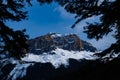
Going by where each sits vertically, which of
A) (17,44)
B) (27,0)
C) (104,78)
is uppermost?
(27,0)

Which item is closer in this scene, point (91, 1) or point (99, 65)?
point (99, 65)

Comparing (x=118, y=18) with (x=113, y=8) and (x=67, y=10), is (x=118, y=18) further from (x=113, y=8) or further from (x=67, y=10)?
(x=67, y=10)

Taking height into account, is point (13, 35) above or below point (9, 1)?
below

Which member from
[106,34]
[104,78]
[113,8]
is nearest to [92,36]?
[106,34]

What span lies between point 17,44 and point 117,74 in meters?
4.71

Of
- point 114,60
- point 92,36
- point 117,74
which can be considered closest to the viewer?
point 117,74

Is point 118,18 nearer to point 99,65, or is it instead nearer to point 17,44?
point 99,65

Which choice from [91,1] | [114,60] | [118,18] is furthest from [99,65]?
[91,1]

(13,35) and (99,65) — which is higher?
(13,35)

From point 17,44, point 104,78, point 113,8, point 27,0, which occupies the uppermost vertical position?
point 27,0

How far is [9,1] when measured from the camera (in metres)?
12.1

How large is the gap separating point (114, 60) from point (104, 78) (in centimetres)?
87

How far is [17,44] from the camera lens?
1231 centimetres

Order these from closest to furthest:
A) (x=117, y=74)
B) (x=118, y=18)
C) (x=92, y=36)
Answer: (x=117, y=74)
(x=118, y=18)
(x=92, y=36)
